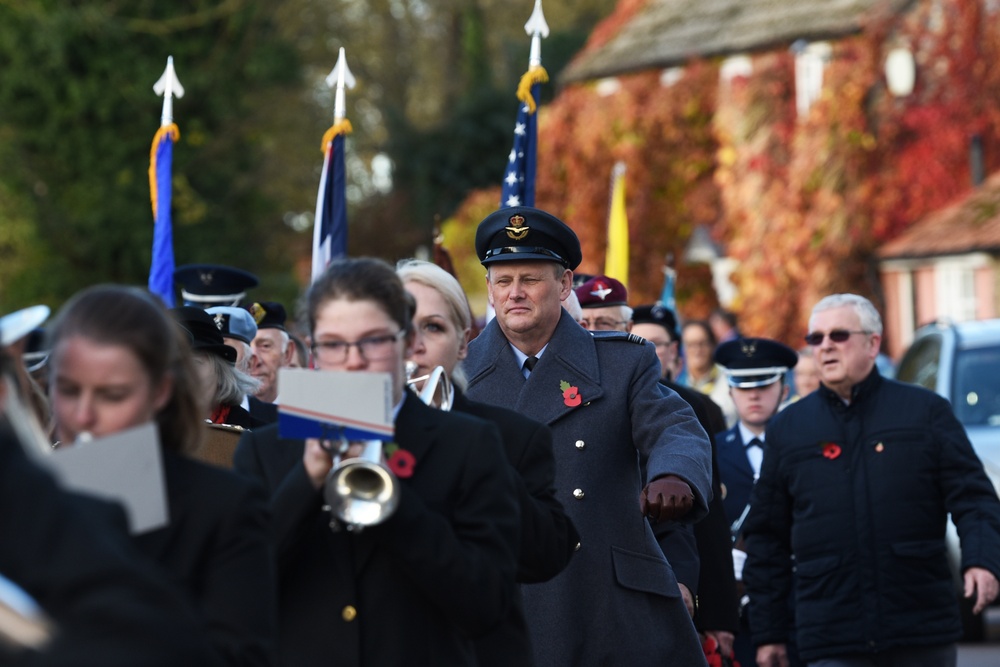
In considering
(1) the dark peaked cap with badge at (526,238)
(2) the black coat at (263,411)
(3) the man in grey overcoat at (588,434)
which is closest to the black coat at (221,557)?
(3) the man in grey overcoat at (588,434)

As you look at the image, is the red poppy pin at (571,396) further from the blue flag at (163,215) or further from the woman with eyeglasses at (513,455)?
the blue flag at (163,215)

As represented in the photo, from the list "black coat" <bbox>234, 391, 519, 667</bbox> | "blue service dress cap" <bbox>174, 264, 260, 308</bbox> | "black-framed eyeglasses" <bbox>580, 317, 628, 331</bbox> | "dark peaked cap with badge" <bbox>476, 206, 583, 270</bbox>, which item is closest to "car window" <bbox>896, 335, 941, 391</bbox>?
"black-framed eyeglasses" <bbox>580, 317, 628, 331</bbox>

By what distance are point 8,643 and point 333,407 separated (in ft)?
4.64

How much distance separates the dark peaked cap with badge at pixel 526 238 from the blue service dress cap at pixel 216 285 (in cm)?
363

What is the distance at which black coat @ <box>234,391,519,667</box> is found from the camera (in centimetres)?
420

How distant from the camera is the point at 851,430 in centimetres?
801

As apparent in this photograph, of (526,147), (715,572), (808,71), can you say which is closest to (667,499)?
(715,572)

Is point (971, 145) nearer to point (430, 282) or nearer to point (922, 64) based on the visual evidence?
point (922, 64)

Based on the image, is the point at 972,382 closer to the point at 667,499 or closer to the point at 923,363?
the point at 923,363

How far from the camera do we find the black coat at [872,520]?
7.73 m

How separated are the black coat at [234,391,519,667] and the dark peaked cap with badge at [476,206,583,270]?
1.95m

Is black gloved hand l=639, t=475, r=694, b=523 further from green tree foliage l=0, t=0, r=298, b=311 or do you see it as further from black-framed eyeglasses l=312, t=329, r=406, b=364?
green tree foliage l=0, t=0, r=298, b=311

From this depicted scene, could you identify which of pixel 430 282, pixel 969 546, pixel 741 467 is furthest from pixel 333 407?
pixel 741 467

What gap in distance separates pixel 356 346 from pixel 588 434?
7.03 ft
